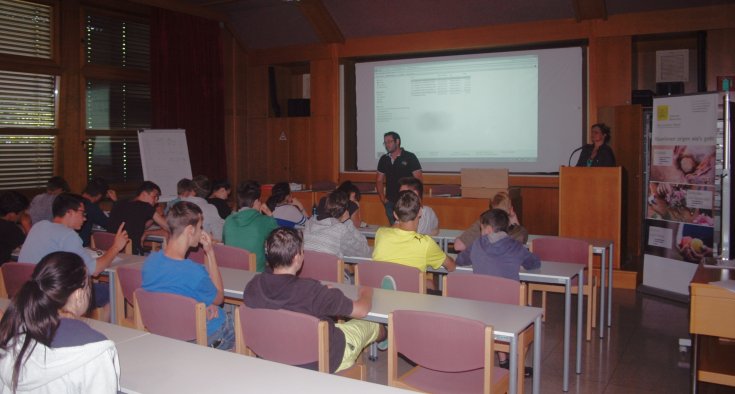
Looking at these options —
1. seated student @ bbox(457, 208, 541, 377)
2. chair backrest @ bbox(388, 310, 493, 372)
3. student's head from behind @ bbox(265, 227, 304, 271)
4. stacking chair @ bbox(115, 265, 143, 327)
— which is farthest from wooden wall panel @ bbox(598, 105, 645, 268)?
stacking chair @ bbox(115, 265, 143, 327)

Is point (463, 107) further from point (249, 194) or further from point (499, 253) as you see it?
point (499, 253)

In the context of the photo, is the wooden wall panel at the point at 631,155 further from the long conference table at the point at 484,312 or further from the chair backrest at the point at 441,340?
the chair backrest at the point at 441,340

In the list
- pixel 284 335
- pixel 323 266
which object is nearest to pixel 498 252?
pixel 323 266

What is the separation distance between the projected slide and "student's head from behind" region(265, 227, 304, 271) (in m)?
6.50

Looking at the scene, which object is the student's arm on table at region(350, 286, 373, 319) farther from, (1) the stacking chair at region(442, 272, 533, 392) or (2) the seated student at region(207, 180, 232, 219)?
(2) the seated student at region(207, 180, 232, 219)

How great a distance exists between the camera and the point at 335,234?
461 cm

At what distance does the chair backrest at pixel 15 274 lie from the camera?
388cm

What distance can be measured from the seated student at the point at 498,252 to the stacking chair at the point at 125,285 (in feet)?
6.98

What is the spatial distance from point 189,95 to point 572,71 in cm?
590

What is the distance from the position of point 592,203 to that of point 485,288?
3.94 metres

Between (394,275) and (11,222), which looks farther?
(11,222)

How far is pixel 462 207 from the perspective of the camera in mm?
8094

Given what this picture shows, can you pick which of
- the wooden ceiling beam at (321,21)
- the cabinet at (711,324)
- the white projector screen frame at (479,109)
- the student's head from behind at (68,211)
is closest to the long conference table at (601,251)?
the cabinet at (711,324)

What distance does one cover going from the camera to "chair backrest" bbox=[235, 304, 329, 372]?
8.65ft
